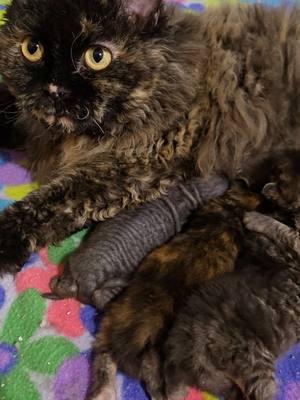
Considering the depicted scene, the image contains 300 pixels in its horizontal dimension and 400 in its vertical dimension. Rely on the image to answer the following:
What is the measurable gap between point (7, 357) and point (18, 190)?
0.69 m

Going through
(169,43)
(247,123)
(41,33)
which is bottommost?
(247,123)

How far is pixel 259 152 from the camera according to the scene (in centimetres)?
177

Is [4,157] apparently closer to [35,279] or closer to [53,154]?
[53,154]

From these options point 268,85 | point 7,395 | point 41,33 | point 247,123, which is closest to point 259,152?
point 247,123

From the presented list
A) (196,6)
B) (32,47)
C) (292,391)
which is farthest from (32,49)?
(196,6)

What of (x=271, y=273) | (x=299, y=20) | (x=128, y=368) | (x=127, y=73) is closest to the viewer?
(x=128, y=368)

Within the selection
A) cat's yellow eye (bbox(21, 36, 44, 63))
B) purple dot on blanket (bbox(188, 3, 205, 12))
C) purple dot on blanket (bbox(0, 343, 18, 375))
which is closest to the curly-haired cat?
purple dot on blanket (bbox(0, 343, 18, 375))

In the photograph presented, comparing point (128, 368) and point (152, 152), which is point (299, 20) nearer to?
point (152, 152)

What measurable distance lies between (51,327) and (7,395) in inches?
8.8

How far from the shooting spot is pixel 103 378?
1258 mm

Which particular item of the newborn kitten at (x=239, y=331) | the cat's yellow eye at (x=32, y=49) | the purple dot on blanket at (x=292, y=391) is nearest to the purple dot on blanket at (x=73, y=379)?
the newborn kitten at (x=239, y=331)

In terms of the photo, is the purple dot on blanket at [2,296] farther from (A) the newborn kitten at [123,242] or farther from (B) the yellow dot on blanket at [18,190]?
(B) the yellow dot on blanket at [18,190]

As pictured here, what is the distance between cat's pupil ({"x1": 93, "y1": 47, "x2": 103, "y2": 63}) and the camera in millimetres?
1473

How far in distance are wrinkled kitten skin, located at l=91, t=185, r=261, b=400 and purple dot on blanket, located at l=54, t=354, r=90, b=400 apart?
0.13ft
